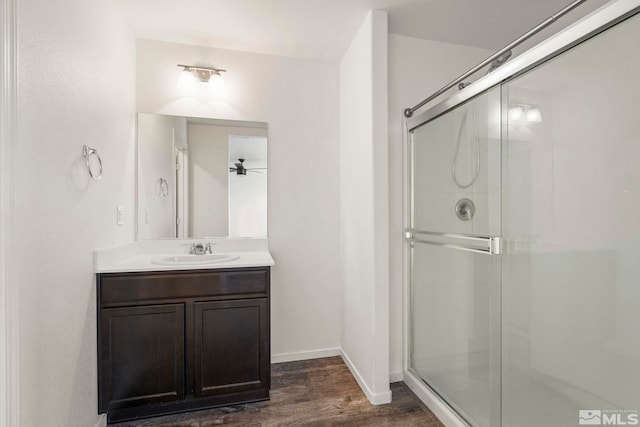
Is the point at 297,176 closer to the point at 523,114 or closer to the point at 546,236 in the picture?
the point at 523,114

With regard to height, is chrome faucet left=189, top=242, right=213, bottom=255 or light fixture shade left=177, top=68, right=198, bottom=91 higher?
light fixture shade left=177, top=68, right=198, bottom=91

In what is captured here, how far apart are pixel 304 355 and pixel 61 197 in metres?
2.05

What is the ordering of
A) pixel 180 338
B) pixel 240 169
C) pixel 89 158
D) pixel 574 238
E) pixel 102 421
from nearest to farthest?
pixel 574 238 < pixel 89 158 < pixel 102 421 < pixel 180 338 < pixel 240 169

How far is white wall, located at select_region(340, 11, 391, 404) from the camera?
6.54 ft

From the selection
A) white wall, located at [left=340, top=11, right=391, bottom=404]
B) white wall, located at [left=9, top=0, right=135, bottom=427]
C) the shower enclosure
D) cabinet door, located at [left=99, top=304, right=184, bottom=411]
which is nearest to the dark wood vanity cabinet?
cabinet door, located at [left=99, top=304, right=184, bottom=411]

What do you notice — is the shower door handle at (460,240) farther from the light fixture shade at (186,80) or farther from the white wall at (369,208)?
the light fixture shade at (186,80)

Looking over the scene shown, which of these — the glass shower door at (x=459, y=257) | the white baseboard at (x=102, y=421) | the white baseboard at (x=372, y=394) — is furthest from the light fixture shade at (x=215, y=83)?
the white baseboard at (x=372, y=394)

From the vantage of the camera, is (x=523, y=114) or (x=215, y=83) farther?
(x=215, y=83)

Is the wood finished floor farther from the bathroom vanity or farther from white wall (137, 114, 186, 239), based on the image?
white wall (137, 114, 186, 239)

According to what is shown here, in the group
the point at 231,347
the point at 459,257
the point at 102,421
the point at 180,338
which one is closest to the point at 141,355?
the point at 180,338

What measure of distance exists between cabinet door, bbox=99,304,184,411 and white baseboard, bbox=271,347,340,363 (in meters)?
0.86

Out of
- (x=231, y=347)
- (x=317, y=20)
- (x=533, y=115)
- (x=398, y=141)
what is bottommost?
(x=231, y=347)

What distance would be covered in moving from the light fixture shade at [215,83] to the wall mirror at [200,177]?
24cm

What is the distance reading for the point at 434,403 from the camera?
189cm
